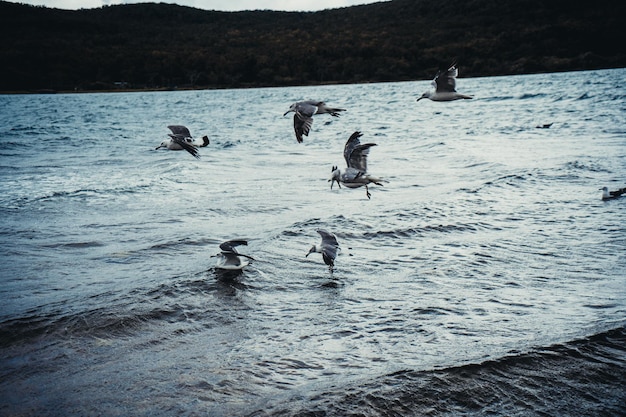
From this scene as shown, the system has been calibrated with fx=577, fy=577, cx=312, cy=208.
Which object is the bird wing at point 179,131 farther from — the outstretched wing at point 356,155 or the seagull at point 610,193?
the seagull at point 610,193

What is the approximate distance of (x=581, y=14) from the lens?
352 feet

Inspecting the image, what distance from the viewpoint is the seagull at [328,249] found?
25.8 feet

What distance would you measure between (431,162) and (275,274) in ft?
42.0

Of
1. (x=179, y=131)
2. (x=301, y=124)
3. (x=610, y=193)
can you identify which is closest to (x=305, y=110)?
(x=301, y=124)

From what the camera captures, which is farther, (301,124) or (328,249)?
(301,124)

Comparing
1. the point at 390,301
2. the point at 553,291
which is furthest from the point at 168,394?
the point at 553,291

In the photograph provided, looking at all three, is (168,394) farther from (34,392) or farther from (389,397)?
(389,397)

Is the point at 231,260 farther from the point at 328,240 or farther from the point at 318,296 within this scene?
the point at 318,296

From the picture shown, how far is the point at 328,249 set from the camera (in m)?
8.03

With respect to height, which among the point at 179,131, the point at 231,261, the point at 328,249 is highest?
the point at 179,131

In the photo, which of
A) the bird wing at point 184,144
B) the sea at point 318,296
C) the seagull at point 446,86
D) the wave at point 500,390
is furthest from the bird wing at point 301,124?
the wave at point 500,390

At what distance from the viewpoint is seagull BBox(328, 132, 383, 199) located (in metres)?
8.66

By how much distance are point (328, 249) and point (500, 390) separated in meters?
3.66

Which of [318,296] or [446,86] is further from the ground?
[446,86]
